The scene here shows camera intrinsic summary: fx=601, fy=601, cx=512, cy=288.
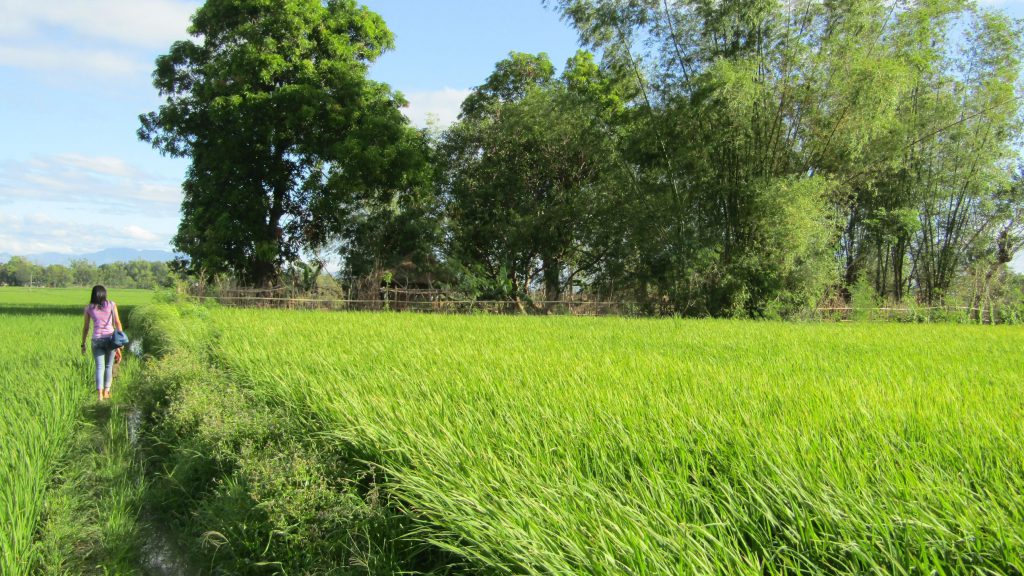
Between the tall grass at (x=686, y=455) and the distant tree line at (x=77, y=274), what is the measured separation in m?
71.0

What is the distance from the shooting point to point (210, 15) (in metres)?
17.0

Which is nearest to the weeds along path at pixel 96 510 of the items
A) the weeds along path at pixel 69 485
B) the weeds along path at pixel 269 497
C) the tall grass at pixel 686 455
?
→ the weeds along path at pixel 69 485

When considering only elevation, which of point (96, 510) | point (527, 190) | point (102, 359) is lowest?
point (96, 510)

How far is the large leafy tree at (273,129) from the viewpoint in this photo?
15.9m

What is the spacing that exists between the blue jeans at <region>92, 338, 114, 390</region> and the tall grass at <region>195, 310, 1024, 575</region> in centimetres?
208

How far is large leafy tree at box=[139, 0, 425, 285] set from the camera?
52.3 ft

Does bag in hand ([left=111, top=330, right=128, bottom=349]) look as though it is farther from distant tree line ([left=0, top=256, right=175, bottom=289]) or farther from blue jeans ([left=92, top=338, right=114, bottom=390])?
distant tree line ([left=0, top=256, right=175, bottom=289])

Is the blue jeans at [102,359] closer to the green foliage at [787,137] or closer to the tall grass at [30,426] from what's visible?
the tall grass at [30,426]

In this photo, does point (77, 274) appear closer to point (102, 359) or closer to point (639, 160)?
point (639, 160)

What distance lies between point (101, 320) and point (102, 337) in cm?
20

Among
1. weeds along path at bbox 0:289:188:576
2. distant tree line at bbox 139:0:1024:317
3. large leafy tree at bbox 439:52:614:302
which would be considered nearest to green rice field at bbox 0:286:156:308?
distant tree line at bbox 139:0:1024:317

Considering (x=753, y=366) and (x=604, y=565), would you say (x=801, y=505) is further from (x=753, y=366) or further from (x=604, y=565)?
(x=753, y=366)

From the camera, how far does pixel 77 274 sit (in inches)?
3007

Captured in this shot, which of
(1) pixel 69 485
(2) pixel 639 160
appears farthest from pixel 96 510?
(2) pixel 639 160
